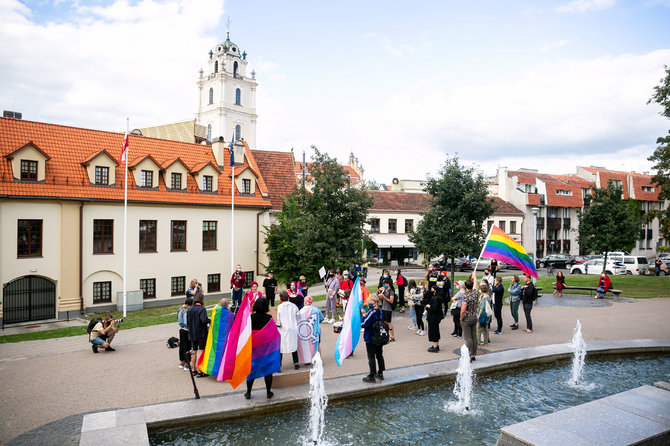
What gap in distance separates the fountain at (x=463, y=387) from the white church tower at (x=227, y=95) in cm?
7800

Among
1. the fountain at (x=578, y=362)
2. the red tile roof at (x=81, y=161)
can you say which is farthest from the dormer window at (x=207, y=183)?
the fountain at (x=578, y=362)

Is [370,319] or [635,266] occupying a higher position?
[370,319]

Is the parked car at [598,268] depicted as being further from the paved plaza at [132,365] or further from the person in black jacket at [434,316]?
the person in black jacket at [434,316]

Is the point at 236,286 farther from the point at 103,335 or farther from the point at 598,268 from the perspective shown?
the point at 598,268

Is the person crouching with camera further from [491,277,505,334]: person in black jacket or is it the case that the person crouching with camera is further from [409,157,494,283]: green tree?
[409,157,494,283]: green tree

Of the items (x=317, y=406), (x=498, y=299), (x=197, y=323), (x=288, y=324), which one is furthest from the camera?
(x=498, y=299)

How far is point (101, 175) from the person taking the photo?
27.0 meters

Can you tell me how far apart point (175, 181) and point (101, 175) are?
14.8 feet

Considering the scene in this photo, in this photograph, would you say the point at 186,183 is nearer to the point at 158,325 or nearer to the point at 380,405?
the point at 158,325

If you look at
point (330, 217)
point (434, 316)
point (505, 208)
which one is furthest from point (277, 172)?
point (505, 208)

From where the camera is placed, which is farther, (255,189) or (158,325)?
(255,189)

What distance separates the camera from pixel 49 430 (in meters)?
8.07

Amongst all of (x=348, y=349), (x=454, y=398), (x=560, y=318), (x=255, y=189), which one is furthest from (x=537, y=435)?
(x=255, y=189)

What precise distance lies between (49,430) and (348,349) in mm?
6396
